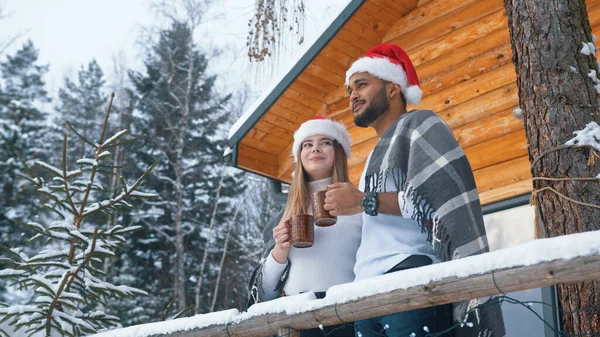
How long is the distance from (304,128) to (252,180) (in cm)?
1670

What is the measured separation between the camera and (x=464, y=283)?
219cm

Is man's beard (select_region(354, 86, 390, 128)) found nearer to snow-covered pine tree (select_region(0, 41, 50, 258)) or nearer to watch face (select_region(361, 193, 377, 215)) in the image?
watch face (select_region(361, 193, 377, 215))

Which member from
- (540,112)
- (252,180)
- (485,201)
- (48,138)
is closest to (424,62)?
(485,201)

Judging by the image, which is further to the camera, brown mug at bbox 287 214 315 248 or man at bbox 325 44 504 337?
brown mug at bbox 287 214 315 248

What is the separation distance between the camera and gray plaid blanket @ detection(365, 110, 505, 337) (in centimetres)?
266

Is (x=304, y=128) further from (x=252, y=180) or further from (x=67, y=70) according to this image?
(x=67, y=70)

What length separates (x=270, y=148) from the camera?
6.88 meters

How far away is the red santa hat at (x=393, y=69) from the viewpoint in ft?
11.4

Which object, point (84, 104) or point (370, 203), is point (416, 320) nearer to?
point (370, 203)

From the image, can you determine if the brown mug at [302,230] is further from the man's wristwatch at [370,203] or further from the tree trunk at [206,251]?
the tree trunk at [206,251]

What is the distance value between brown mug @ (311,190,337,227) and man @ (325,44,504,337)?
0.20 feet

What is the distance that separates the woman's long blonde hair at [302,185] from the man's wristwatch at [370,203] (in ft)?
2.17

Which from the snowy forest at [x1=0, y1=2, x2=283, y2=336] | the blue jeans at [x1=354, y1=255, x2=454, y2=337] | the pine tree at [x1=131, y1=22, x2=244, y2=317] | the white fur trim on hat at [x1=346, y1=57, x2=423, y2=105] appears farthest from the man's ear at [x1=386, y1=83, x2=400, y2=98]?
the pine tree at [x1=131, y1=22, x2=244, y2=317]

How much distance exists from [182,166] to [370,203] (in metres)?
16.3
